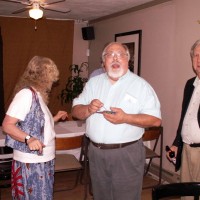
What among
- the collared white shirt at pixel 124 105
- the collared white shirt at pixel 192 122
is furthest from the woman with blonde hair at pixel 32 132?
the collared white shirt at pixel 192 122

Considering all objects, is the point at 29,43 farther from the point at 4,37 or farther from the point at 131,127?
the point at 131,127

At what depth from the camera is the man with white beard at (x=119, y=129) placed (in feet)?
6.90

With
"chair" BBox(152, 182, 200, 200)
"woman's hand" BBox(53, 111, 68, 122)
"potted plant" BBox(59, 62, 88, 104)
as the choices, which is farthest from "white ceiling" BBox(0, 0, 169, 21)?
"chair" BBox(152, 182, 200, 200)

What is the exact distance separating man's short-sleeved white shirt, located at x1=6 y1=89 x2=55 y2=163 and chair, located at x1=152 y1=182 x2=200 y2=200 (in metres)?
1.04

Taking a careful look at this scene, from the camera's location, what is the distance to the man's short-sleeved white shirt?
210cm

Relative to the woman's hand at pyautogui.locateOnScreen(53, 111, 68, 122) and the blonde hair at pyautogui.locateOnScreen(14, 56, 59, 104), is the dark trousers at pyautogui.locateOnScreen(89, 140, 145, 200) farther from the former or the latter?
the blonde hair at pyautogui.locateOnScreen(14, 56, 59, 104)

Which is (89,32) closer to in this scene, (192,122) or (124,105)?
(192,122)

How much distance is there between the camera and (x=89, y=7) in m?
5.02

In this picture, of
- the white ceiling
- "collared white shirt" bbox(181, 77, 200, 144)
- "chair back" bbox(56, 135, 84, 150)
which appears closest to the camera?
"collared white shirt" bbox(181, 77, 200, 144)

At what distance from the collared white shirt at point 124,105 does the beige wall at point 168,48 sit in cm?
182

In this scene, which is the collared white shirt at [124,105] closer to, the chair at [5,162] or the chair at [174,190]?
the chair at [174,190]

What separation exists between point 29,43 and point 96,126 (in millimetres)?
4418

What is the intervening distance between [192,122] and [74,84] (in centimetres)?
419

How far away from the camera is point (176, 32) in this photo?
13.1 feet
